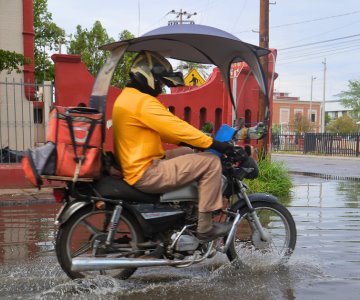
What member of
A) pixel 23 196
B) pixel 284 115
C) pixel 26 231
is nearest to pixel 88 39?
pixel 23 196

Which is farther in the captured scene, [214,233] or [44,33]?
[44,33]

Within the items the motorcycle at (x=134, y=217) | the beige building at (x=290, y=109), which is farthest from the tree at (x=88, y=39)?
the beige building at (x=290, y=109)

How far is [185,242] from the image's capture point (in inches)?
174

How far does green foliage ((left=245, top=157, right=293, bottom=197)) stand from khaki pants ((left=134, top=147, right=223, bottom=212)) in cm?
587

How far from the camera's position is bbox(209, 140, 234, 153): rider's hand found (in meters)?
4.30

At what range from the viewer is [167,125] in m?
4.18

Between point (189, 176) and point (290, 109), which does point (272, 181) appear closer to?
point (189, 176)

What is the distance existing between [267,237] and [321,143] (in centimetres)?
3276

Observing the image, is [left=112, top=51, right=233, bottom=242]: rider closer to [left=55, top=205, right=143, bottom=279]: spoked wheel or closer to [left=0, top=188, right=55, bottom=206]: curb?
[left=55, top=205, right=143, bottom=279]: spoked wheel

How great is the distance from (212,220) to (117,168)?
100 centimetres

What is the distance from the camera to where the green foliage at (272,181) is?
407 inches

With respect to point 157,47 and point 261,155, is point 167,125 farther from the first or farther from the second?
point 261,155

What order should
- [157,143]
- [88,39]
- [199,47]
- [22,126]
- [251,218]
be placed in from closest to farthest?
[157,143]
[251,218]
[199,47]
[22,126]
[88,39]

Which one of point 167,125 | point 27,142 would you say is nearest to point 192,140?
point 167,125
